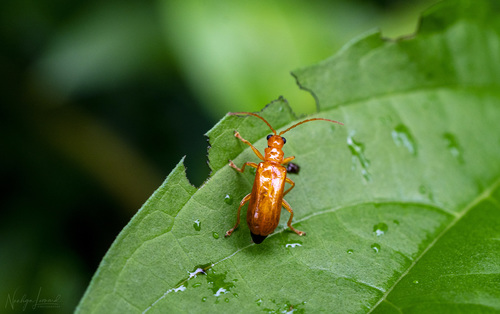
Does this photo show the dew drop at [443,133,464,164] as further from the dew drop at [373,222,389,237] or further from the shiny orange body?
the shiny orange body

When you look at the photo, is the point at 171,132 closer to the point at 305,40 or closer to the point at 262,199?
the point at 305,40

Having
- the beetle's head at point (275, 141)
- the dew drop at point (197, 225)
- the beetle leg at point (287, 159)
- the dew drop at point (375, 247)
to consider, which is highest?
the beetle's head at point (275, 141)

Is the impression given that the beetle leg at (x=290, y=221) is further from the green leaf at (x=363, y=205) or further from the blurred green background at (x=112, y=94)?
the blurred green background at (x=112, y=94)

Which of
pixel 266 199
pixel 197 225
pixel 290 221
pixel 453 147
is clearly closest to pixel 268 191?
pixel 266 199

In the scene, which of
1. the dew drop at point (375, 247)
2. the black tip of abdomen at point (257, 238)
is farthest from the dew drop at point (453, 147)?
the black tip of abdomen at point (257, 238)

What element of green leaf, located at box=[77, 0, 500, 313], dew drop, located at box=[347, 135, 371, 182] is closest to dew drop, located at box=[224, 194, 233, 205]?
green leaf, located at box=[77, 0, 500, 313]

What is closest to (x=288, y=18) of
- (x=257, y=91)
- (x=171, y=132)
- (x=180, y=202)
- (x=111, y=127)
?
(x=257, y=91)
